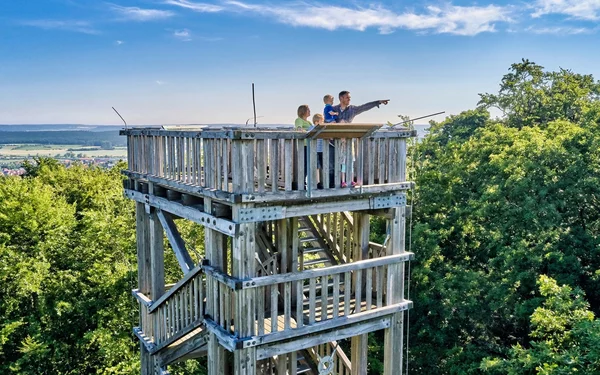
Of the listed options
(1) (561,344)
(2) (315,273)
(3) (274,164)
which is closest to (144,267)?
(2) (315,273)

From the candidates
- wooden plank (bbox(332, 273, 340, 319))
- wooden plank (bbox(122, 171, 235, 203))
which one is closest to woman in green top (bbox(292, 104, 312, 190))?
A: wooden plank (bbox(122, 171, 235, 203))

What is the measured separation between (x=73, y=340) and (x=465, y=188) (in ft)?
48.3

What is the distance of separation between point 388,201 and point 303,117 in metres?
1.84

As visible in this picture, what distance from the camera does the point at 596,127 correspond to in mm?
15719

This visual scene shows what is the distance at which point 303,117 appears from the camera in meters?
7.77

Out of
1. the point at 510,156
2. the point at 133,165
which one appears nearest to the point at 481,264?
the point at 510,156

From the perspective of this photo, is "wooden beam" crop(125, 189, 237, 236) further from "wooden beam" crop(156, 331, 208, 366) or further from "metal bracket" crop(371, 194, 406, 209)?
"metal bracket" crop(371, 194, 406, 209)

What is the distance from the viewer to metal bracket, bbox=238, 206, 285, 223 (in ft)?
20.1

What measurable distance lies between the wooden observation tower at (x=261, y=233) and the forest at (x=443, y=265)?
19.8ft

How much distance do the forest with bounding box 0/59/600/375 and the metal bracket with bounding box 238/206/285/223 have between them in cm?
866

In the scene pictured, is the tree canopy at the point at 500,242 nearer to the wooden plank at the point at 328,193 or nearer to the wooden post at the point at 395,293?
the wooden post at the point at 395,293

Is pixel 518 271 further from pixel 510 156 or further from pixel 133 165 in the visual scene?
pixel 133 165

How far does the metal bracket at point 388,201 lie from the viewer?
7293 millimetres

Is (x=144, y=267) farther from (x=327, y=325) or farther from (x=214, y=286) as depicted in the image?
(x=327, y=325)
